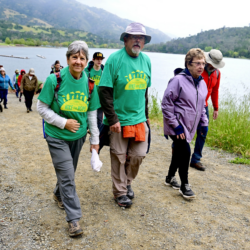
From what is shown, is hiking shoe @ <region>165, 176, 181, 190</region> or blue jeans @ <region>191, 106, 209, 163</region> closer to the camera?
hiking shoe @ <region>165, 176, 181, 190</region>

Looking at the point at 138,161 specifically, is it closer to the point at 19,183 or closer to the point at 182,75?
the point at 182,75

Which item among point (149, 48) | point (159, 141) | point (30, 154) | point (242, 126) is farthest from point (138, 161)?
point (149, 48)

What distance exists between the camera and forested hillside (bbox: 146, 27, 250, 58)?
4522 centimetres

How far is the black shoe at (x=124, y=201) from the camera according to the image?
11.0ft

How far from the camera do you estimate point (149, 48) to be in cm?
7681

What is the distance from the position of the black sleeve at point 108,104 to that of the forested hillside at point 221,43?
4035 cm

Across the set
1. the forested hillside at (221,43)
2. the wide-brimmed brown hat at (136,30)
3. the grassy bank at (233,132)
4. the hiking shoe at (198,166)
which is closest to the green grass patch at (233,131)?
the grassy bank at (233,132)

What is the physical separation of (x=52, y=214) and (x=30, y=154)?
259 centimetres

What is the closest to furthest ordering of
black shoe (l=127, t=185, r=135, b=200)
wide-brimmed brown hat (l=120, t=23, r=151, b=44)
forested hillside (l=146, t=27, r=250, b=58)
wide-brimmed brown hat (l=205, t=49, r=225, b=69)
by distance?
wide-brimmed brown hat (l=120, t=23, r=151, b=44) → black shoe (l=127, t=185, r=135, b=200) → wide-brimmed brown hat (l=205, t=49, r=225, b=69) → forested hillside (l=146, t=27, r=250, b=58)

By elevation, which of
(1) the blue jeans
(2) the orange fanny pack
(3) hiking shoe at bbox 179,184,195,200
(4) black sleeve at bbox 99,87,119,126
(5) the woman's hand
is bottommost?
(3) hiking shoe at bbox 179,184,195,200

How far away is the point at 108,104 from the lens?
10.00 ft

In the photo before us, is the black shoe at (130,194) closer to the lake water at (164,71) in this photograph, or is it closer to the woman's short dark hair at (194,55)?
the woman's short dark hair at (194,55)

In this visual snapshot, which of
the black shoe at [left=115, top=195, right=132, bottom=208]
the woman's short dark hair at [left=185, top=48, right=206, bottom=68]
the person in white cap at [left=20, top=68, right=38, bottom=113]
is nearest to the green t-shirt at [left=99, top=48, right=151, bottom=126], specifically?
the woman's short dark hair at [left=185, top=48, right=206, bottom=68]

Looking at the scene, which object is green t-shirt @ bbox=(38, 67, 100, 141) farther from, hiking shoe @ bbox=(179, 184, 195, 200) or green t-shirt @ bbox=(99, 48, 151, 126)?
hiking shoe @ bbox=(179, 184, 195, 200)
